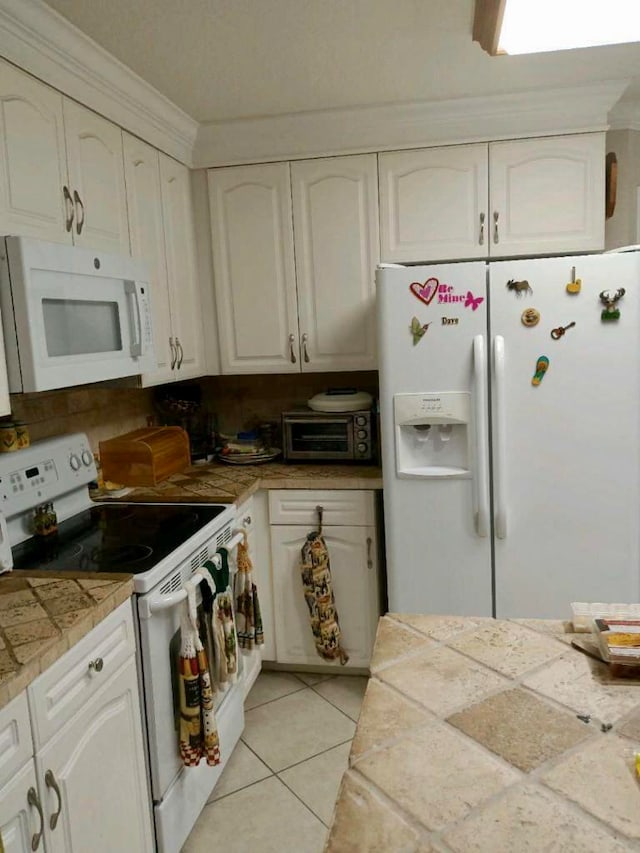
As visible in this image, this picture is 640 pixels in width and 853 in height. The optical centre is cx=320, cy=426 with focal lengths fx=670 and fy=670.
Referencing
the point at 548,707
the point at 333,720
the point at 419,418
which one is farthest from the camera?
the point at 333,720

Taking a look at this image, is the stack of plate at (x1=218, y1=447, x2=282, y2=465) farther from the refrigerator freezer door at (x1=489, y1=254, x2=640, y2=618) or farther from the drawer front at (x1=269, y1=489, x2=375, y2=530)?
the refrigerator freezer door at (x1=489, y1=254, x2=640, y2=618)

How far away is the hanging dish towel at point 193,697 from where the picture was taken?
1.82 m

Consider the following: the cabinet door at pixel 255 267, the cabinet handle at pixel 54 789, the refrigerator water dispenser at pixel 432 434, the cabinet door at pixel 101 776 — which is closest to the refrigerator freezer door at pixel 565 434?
the refrigerator water dispenser at pixel 432 434

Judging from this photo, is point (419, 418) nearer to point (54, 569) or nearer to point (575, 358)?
point (575, 358)

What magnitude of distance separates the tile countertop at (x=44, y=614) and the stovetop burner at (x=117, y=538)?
10cm

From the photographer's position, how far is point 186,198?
286 cm

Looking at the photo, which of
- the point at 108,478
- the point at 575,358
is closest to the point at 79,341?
the point at 108,478

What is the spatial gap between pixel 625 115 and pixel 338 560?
221 cm

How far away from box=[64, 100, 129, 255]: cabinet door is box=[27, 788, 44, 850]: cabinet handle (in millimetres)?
1471

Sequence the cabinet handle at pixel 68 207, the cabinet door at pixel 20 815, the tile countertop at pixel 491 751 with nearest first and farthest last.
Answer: the tile countertop at pixel 491 751 < the cabinet door at pixel 20 815 < the cabinet handle at pixel 68 207

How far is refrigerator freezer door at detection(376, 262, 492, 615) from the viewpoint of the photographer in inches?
93.0

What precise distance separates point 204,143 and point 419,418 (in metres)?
1.49

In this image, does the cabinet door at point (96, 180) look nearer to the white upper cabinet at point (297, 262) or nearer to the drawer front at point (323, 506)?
the white upper cabinet at point (297, 262)

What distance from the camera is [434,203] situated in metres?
2.71
